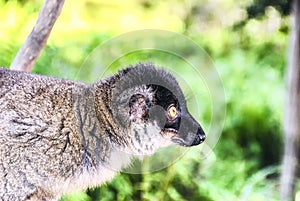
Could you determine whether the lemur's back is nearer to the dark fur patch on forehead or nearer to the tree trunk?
the dark fur patch on forehead

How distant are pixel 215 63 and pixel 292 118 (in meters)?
3.02

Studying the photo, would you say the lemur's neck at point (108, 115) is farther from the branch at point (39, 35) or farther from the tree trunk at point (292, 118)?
the tree trunk at point (292, 118)

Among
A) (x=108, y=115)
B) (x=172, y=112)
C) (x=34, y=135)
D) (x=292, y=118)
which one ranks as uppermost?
(x=292, y=118)

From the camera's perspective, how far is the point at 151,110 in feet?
14.9

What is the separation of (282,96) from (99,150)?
204 inches

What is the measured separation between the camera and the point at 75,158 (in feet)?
14.6

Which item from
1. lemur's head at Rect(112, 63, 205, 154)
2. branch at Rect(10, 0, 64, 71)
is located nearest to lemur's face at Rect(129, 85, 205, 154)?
lemur's head at Rect(112, 63, 205, 154)

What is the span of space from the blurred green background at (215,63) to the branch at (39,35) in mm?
878

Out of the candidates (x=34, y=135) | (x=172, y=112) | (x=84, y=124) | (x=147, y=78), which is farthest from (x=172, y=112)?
(x=34, y=135)

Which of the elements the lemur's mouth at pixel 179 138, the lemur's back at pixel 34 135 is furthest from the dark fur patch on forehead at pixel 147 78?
the lemur's back at pixel 34 135

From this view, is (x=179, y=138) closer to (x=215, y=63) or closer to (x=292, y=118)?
(x=292, y=118)

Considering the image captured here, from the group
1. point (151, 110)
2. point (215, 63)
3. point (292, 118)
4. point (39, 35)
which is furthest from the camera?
point (215, 63)

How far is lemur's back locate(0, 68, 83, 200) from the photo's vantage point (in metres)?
4.26

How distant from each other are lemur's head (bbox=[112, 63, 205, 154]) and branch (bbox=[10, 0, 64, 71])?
0.94 meters
